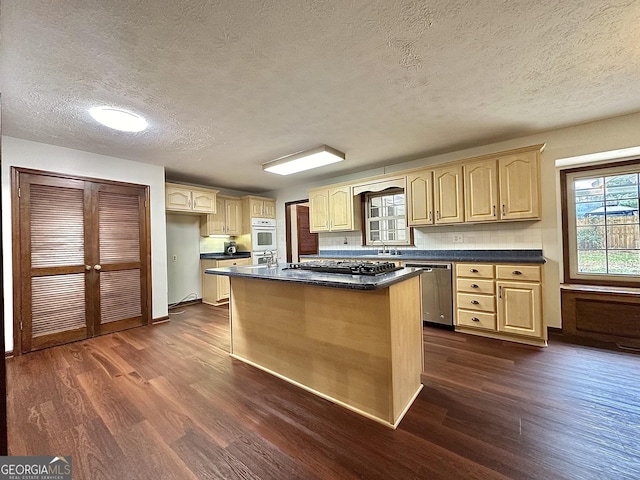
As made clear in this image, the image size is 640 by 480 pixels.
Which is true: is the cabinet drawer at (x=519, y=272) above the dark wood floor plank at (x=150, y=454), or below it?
above

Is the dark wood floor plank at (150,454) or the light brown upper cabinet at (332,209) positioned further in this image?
the light brown upper cabinet at (332,209)

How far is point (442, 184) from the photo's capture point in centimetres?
382

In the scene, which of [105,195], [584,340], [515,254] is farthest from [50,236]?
[584,340]

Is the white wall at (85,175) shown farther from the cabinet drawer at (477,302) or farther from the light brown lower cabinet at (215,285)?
the cabinet drawer at (477,302)

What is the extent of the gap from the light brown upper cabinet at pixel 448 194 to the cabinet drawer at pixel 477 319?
3.70 ft

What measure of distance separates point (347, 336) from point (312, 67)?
1.93 m

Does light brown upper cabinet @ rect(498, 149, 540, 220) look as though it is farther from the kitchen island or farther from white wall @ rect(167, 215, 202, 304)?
white wall @ rect(167, 215, 202, 304)

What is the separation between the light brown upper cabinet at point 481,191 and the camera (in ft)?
11.3

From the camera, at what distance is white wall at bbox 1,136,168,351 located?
122 inches

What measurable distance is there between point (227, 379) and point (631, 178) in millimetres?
4716

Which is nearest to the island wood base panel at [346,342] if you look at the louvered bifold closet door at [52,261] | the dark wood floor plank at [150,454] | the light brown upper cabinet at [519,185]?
the dark wood floor plank at [150,454]

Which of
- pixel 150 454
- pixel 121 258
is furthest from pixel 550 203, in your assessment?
pixel 121 258

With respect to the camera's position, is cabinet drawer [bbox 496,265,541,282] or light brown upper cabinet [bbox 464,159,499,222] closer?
cabinet drawer [bbox 496,265,541,282]

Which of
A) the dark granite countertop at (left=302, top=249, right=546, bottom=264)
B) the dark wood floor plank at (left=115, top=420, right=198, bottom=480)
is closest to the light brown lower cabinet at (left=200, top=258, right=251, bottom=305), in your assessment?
the dark granite countertop at (left=302, top=249, right=546, bottom=264)
